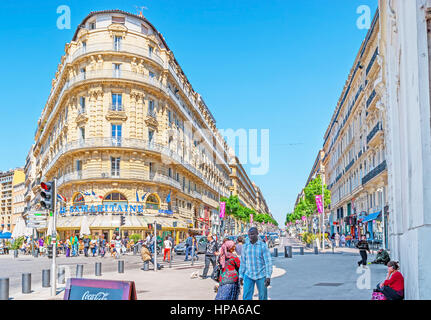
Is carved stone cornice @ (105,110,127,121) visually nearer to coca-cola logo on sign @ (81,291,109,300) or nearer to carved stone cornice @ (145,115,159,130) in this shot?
carved stone cornice @ (145,115,159,130)

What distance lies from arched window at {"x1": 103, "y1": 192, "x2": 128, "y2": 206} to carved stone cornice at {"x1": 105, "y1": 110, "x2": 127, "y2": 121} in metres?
6.84

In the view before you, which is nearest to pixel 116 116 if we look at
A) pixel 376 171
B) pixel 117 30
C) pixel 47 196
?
pixel 117 30

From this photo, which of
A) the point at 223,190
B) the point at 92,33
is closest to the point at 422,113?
the point at 92,33

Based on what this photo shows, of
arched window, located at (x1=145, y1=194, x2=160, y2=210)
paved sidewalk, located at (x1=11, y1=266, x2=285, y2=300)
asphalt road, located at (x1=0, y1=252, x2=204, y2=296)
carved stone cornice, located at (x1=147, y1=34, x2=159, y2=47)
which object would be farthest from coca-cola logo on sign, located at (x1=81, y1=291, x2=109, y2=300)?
carved stone cornice, located at (x1=147, y1=34, x2=159, y2=47)

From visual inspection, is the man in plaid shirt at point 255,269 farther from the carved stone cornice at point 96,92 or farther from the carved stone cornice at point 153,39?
the carved stone cornice at point 153,39

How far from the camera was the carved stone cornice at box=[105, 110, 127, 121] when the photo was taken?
4356cm

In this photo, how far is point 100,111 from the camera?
144ft

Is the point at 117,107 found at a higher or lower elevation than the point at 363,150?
higher

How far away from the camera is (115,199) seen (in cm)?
4328

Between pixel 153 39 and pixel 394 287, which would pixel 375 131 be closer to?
pixel 153 39

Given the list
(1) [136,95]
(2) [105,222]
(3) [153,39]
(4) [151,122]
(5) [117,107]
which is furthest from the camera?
(3) [153,39]

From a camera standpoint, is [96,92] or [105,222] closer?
[105,222]

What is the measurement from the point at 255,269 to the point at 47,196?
23.8 feet

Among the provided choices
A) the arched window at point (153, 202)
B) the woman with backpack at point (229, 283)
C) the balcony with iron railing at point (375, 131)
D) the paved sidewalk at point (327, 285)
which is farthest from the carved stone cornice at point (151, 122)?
the woman with backpack at point (229, 283)
